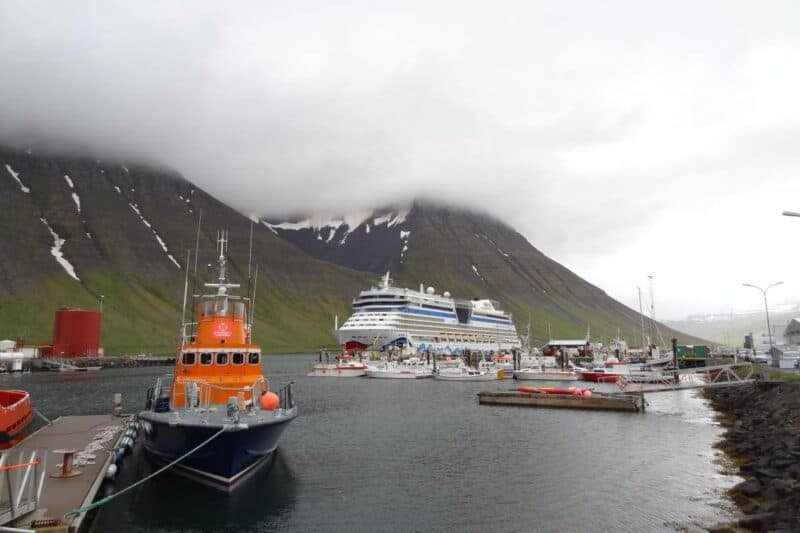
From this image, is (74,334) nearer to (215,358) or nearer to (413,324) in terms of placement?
(413,324)

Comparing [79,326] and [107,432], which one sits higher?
[79,326]

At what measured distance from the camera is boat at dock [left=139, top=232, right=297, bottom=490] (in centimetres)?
2397

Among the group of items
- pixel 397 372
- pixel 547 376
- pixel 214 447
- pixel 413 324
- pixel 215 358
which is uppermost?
pixel 413 324

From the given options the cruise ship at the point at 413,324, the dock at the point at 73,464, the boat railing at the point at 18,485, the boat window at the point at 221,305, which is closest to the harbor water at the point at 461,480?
the dock at the point at 73,464

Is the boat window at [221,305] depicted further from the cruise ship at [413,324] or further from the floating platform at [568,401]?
the cruise ship at [413,324]

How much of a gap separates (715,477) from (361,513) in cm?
1926

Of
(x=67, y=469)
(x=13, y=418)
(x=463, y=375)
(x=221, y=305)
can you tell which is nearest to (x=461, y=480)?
(x=221, y=305)

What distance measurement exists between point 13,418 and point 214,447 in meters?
20.7

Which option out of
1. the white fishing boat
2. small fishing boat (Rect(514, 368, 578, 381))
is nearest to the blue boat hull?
the white fishing boat

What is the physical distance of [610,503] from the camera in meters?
24.5

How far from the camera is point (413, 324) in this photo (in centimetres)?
15025

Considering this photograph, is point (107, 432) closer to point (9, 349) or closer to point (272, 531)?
point (272, 531)

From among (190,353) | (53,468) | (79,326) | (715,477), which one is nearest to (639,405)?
(715,477)

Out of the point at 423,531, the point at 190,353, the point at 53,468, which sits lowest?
the point at 423,531
